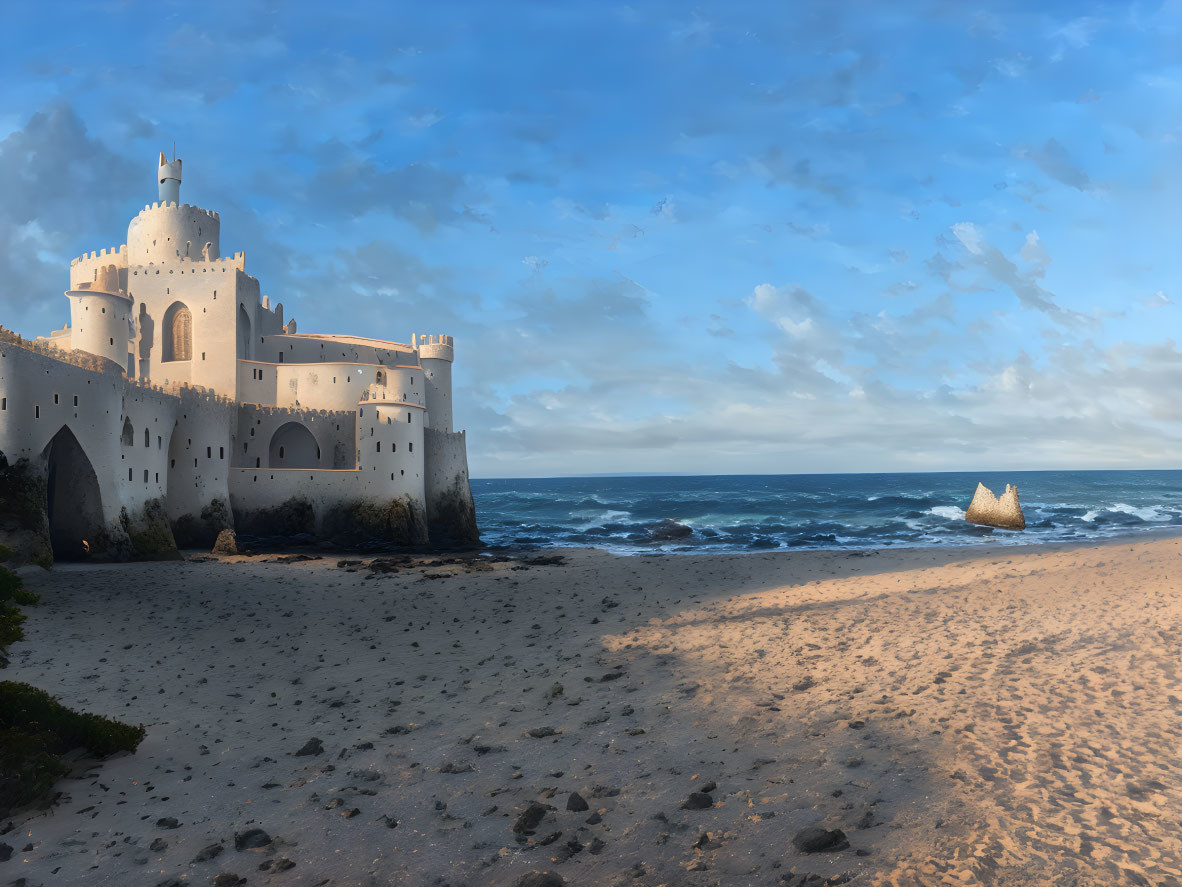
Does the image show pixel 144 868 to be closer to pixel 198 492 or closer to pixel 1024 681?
pixel 1024 681

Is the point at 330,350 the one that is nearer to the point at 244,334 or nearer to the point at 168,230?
the point at 244,334

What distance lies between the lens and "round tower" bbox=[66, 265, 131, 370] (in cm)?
3644

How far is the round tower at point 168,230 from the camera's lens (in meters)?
Answer: 45.9

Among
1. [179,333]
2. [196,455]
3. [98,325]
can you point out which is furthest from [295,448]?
[98,325]

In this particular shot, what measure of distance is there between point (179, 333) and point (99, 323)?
8.88 meters

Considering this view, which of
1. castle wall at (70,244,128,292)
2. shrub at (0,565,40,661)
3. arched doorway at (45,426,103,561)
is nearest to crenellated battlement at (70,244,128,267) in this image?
castle wall at (70,244,128,292)

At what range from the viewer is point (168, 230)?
45938 millimetres

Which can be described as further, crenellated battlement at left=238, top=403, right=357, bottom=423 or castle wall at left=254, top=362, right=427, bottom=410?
castle wall at left=254, top=362, right=427, bottom=410

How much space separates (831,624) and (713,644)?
3228mm

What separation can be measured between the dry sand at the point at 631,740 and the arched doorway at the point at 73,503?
34.9ft

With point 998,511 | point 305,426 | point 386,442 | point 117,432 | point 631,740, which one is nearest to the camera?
point 631,740

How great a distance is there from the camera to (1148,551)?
2742 cm

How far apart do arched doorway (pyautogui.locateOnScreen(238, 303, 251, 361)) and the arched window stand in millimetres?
2967

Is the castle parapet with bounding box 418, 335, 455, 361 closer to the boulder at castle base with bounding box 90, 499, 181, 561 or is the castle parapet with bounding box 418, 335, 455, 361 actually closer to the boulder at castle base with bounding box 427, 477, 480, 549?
the boulder at castle base with bounding box 427, 477, 480, 549
